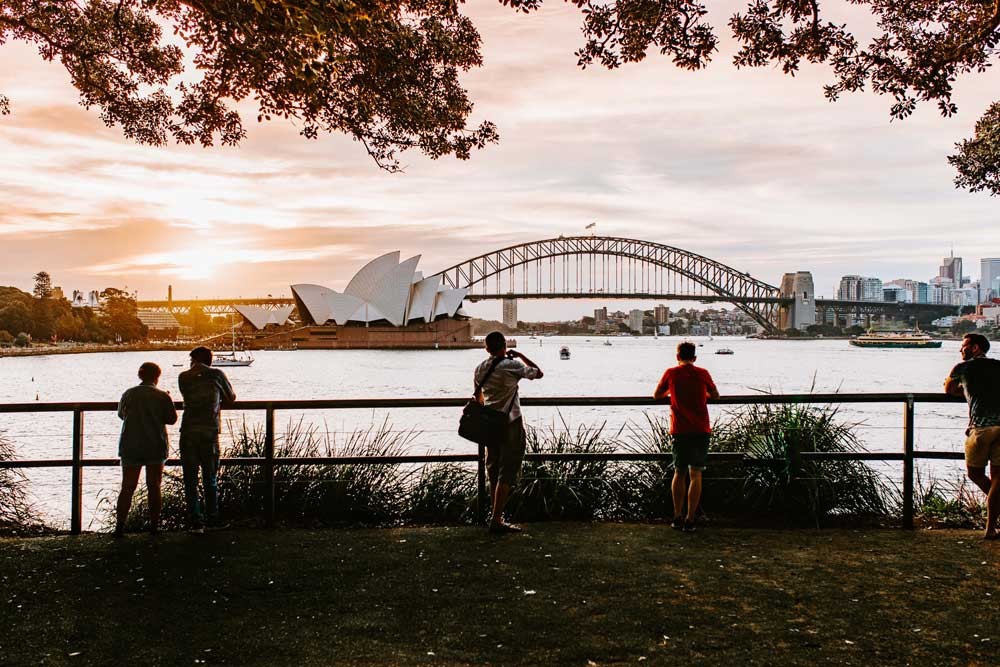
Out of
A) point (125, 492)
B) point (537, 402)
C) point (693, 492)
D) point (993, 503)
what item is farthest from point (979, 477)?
point (125, 492)

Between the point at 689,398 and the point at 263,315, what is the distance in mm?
157670

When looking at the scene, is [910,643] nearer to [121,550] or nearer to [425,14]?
[121,550]

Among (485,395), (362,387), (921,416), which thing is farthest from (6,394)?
(485,395)

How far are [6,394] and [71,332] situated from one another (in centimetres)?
10814

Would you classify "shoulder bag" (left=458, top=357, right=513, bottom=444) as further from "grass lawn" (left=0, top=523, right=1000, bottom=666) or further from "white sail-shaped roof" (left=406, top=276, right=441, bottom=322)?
"white sail-shaped roof" (left=406, top=276, right=441, bottom=322)

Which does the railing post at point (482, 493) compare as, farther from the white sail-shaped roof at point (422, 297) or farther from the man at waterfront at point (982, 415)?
the white sail-shaped roof at point (422, 297)

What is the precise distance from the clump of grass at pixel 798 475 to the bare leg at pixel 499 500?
2.22 metres

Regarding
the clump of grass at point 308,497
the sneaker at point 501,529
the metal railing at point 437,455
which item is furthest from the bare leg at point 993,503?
the clump of grass at point 308,497

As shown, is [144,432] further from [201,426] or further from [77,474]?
[77,474]

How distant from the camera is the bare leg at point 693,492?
6.31m

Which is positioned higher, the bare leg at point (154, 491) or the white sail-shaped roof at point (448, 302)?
the white sail-shaped roof at point (448, 302)

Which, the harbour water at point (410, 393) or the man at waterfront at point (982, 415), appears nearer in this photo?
the man at waterfront at point (982, 415)

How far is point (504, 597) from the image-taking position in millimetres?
4773

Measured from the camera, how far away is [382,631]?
4234 millimetres
